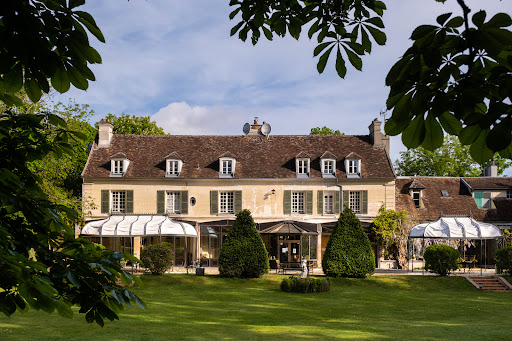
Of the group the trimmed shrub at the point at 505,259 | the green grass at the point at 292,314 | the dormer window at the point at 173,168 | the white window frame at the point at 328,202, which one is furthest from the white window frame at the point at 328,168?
the trimmed shrub at the point at 505,259

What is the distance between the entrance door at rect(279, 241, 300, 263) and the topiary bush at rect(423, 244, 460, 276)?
908cm

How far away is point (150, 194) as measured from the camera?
35.9 meters

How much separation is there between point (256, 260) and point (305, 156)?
11144mm

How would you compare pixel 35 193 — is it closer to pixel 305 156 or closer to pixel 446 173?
pixel 305 156

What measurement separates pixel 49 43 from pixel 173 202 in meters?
33.2

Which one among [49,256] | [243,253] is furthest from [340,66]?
[243,253]

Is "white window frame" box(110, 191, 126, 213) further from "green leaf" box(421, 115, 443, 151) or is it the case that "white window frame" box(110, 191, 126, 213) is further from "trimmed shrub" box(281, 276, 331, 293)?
"green leaf" box(421, 115, 443, 151)

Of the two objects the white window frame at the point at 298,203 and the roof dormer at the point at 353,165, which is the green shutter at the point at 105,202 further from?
the roof dormer at the point at 353,165

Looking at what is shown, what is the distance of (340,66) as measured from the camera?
11.3 ft

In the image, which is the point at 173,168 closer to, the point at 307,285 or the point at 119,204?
the point at 119,204

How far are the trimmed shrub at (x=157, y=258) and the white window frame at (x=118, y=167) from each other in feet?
31.2

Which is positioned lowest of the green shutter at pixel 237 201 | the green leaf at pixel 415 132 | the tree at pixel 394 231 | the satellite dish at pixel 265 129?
the tree at pixel 394 231

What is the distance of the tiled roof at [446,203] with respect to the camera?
3778 cm

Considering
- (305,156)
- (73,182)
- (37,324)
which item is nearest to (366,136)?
(305,156)
